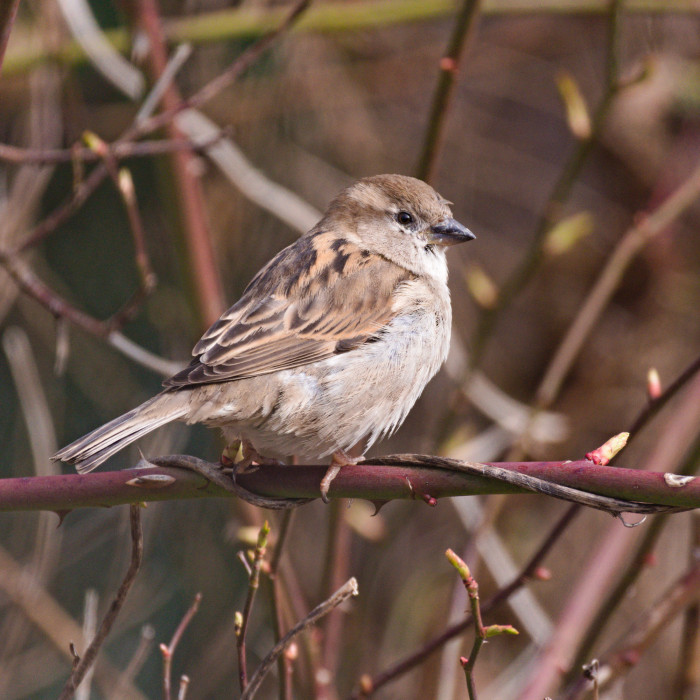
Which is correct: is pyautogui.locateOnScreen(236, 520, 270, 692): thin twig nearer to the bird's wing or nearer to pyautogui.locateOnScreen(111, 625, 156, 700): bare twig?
pyautogui.locateOnScreen(111, 625, 156, 700): bare twig

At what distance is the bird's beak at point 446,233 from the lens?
3232 mm

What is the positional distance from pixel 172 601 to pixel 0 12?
3751mm

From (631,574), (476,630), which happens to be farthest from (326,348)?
(476,630)

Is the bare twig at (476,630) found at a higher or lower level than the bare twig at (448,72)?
lower

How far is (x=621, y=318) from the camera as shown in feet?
18.4

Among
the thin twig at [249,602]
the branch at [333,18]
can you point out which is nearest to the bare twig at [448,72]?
the branch at [333,18]

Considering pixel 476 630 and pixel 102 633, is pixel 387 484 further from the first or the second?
pixel 102 633

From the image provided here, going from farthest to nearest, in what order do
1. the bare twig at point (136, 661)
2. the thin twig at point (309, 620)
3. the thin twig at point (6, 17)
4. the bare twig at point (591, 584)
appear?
the bare twig at point (591, 584), the bare twig at point (136, 661), the thin twig at point (6, 17), the thin twig at point (309, 620)

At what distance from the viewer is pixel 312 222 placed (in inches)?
157

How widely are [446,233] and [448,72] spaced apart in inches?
21.9

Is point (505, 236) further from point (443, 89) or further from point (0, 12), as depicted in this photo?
point (0, 12)

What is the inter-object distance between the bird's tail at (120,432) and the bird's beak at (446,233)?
3.92 feet

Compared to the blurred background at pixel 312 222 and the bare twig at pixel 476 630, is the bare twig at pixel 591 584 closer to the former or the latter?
the blurred background at pixel 312 222

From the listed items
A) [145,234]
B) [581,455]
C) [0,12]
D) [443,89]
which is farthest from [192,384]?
[581,455]
